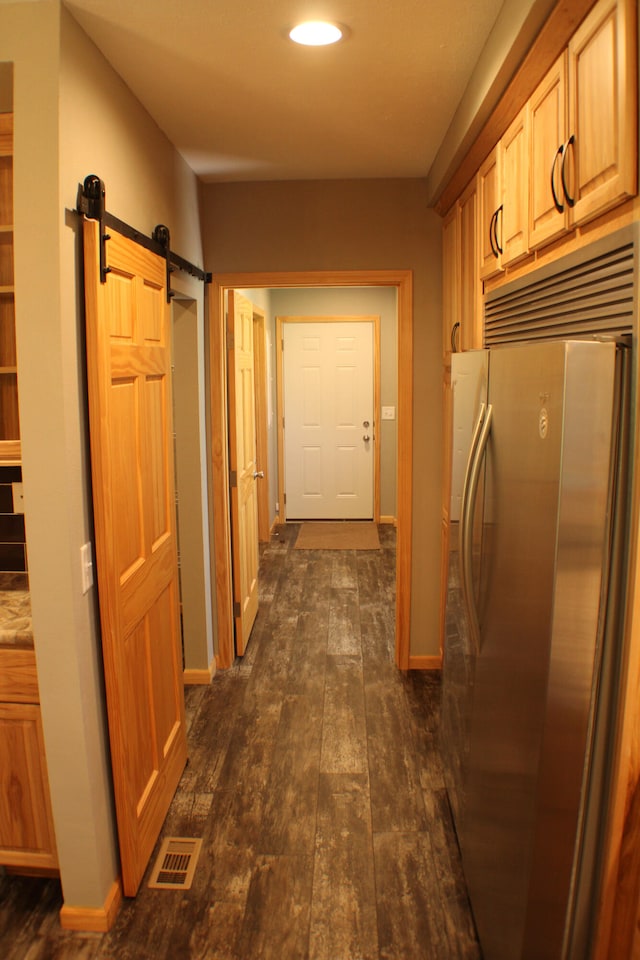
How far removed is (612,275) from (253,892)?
79.6 inches

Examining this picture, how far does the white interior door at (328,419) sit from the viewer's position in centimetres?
681

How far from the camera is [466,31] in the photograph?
1963 millimetres

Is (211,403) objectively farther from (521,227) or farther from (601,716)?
(601,716)

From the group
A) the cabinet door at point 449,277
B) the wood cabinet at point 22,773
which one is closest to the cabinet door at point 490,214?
the cabinet door at point 449,277

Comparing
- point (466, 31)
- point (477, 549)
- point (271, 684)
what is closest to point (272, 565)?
point (271, 684)

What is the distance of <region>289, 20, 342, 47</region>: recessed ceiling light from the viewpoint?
1903mm

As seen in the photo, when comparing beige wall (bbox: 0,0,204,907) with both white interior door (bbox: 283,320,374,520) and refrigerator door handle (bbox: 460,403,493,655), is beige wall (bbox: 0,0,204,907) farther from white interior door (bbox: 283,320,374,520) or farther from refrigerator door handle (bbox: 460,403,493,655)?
white interior door (bbox: 283,320,374,520)

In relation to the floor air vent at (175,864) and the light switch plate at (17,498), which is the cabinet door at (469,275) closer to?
the light switch plate at (17,498)

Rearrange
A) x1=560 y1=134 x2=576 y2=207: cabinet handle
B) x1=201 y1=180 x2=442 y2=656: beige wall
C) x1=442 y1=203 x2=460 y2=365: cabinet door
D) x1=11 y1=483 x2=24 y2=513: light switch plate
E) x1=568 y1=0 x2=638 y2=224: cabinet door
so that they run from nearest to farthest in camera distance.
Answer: x1=568 y1=0 x2=638 y2=224: cabinet door, x1=560 y1=134 x2=576 y2=207: cabinet handle, x1=11 y1=483 x2=24 y2=513: light switch plate, x1=442 y1=203 x2=460 y2=365: cabinet door, x1=201 y1=180 x2=442 y2=656: beige wall

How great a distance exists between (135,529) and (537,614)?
132 centimetres

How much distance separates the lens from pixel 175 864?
231 cm

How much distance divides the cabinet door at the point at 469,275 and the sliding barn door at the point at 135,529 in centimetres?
116

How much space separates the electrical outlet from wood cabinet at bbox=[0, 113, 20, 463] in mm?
328

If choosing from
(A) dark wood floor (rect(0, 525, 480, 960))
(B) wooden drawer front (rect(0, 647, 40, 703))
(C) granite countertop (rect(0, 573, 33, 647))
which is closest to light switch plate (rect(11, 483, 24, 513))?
(C) granite countertop (rect(0, 573, 33, 647))
